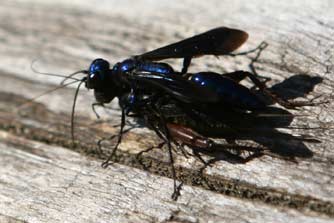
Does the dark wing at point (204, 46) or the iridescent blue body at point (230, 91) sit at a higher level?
the dark wing at point (204, 46)

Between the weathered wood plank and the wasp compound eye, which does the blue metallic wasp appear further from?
the weathered wood plank

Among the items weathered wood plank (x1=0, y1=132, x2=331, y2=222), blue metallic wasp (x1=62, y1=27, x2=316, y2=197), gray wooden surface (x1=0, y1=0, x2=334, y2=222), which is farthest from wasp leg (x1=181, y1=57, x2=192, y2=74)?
weathered wood plank (x1=0, y1=132, x2=331, y2=222)

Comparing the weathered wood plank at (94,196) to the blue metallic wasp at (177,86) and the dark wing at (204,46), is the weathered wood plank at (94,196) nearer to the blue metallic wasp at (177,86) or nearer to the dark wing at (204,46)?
the blue metallic wasp at (177,86)

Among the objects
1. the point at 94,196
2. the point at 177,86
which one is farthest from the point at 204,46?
the point at 94,196

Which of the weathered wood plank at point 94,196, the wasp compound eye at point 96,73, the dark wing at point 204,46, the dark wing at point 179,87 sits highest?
the dark wing at point 204,46

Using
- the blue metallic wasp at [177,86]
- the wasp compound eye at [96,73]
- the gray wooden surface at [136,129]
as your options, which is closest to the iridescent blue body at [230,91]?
the blue metallic wasp at [177,86]

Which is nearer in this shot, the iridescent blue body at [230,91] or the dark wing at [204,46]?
the iridescent blue body at [230,91]

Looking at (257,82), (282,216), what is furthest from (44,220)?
(257,82)

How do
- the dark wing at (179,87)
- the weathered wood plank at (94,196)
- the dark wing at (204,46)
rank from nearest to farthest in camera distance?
1. the weathered wood plank at (94,196)
2. the dark wing at (179,87)
3. the dark wing at (204,46)
